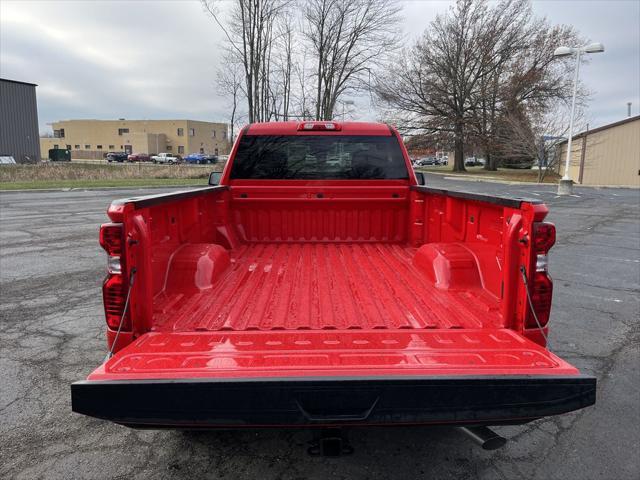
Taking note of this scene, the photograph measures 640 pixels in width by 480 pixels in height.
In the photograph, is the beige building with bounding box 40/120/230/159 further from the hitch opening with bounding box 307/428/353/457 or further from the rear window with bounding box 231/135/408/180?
the hitch opening with bounding box 307/428/353/457

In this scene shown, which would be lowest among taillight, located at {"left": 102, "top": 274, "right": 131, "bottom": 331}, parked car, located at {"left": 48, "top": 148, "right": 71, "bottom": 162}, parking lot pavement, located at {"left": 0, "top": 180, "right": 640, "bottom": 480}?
parking lot pavement, located at {"left": 0, "top": 180, "right": 640, "bottom": 480}

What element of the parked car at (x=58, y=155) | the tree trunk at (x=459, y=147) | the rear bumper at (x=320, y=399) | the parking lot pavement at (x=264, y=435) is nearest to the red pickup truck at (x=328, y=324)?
the rear bumper at (x=320, y=399)

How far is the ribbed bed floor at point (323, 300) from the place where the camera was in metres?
2.81

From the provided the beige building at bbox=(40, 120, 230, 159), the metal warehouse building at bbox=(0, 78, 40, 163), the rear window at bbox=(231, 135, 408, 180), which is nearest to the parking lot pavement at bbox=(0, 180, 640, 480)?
the rear window at bbox=(231, 135, 408, 180)

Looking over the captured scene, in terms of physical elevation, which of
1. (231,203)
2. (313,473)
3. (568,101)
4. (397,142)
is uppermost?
(568,101)

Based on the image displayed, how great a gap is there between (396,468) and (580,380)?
3.99ft

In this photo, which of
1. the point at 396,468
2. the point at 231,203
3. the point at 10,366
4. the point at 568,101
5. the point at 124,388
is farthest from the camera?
the point at 568,101

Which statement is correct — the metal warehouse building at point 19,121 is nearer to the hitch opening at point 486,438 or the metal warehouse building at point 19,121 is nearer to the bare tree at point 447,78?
the bare tree at point 447,78

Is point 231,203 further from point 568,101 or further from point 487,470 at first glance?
point 568,101

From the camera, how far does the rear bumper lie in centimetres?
195

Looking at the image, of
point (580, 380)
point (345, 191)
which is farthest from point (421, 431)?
point (345, 191)

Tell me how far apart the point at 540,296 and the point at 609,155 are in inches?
1472

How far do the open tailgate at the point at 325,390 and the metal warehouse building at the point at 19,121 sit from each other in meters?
56.3

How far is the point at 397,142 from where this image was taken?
530cm
